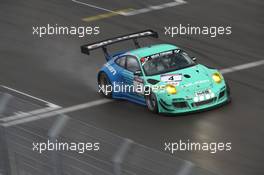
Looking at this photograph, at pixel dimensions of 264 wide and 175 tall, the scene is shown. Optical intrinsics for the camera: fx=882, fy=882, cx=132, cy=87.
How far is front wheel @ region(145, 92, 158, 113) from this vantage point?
18.6 m

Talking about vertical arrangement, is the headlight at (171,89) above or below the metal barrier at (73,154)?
below

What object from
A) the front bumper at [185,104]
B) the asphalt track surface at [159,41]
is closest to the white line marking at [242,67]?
the asphalt track surface at [159,41]

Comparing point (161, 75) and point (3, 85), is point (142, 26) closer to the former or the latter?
point (3, 85)

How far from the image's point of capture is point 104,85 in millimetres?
20641

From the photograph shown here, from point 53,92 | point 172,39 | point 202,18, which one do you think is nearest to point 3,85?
point 53,92

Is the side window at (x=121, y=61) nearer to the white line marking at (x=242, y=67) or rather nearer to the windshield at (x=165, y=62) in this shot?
the windshield at (x=165, y=62)

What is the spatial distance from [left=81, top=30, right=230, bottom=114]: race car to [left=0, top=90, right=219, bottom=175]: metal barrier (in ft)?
22.3

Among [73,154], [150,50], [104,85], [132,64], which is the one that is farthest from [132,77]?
[73,154]

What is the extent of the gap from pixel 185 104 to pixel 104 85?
298 cm

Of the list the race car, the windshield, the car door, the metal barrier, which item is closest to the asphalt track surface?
the race car

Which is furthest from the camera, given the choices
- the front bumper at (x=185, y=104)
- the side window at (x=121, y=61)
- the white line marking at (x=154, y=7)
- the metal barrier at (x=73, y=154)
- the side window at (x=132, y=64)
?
the white line marking at (x=154, y=7)

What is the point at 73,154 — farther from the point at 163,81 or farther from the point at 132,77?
the point at 132,77

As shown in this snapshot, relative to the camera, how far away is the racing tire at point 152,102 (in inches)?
733

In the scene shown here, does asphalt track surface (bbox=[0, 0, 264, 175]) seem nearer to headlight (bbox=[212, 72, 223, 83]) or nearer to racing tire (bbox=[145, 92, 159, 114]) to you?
racing tire (bbox=[145, 92, 159, 114])
